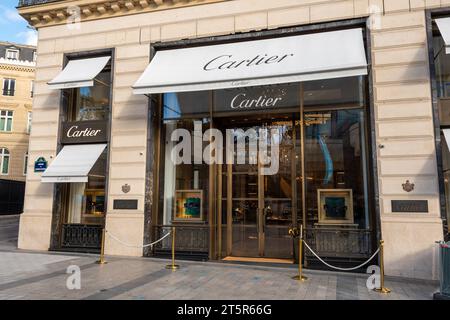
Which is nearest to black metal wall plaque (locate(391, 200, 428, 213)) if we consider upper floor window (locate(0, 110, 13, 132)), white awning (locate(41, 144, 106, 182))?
white awning (locate(41, 144, 106, 182))

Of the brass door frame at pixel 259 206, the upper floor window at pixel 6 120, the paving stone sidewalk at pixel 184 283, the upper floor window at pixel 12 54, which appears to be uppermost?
the upper floor window at pixel 12 54

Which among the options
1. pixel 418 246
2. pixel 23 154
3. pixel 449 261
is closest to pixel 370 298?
pixel 449 261

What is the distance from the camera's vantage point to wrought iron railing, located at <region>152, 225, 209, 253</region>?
10.6 metres

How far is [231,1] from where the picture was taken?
1097 centimetres

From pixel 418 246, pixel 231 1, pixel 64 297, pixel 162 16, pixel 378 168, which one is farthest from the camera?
pixel 162 16

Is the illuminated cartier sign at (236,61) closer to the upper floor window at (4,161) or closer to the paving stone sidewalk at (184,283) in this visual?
the paving stone sidewalk at (184,283)

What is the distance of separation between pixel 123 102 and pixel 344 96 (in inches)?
276

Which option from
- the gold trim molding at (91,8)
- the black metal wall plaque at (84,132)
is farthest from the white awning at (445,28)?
the black metal wall plaque at (84,132)

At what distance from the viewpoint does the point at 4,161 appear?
36.7 meters

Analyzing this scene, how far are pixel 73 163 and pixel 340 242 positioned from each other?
8562mm

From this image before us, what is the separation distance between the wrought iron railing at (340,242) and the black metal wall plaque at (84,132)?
7.40 m

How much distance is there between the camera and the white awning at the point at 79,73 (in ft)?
36.7

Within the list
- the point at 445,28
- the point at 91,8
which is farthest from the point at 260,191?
the point at 91,8

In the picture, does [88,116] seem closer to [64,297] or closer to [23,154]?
[64,297]
